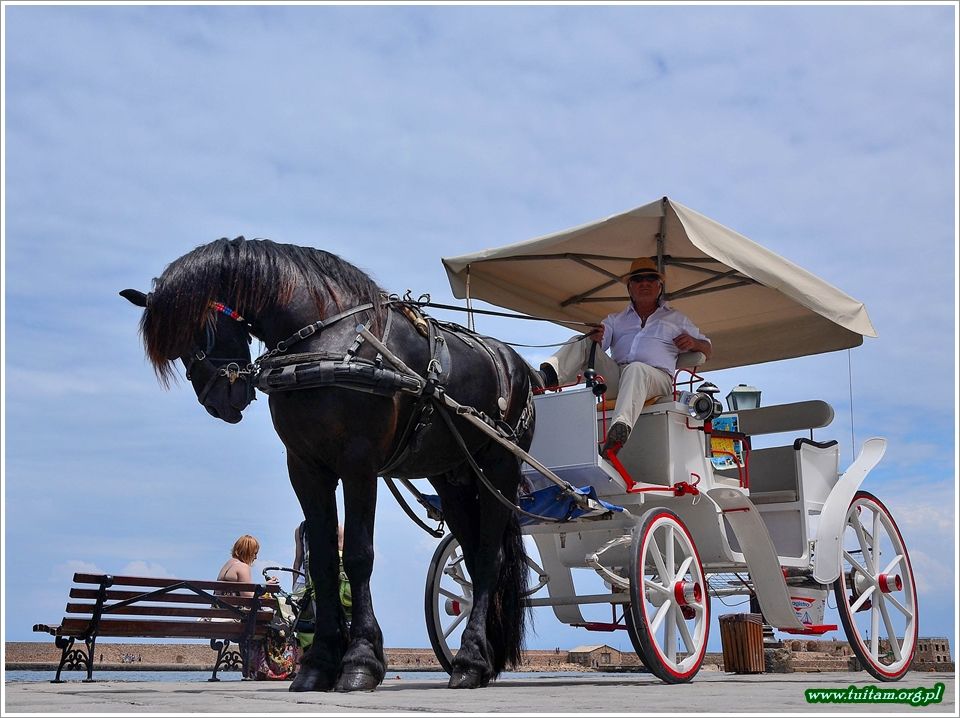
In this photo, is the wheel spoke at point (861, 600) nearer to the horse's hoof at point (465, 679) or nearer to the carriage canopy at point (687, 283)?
the carriage canopy at point (687, 283)

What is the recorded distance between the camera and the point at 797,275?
688 centimetres

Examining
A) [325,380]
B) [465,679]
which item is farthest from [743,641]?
[325,380]

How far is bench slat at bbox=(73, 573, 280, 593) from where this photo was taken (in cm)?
754

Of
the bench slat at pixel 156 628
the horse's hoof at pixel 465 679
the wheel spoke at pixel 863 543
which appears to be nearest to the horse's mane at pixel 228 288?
the horse's hoof at pixel 465 679

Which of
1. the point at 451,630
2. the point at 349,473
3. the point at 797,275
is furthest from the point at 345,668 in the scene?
the point at 797,275

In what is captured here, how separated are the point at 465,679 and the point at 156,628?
10.1 ft

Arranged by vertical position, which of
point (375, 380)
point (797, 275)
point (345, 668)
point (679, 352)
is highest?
point (797, 275)

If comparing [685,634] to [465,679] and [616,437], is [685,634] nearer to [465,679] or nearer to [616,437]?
[616,437]

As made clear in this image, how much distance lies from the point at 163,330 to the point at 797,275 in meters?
3.83

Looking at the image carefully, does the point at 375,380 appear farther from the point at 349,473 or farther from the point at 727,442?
the point at 727,442

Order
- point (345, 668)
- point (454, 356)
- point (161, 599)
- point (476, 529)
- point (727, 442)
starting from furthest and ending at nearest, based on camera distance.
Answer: point (161, 599)
point (727, 442)
point (476, 529)
point (454, 356)
point (345, 668)

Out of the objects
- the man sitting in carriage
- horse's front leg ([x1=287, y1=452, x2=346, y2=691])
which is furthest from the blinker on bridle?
the man sitting in carriage

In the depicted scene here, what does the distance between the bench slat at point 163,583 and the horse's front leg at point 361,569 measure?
9.38ft

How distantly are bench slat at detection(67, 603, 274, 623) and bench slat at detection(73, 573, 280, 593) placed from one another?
0.52 ft
